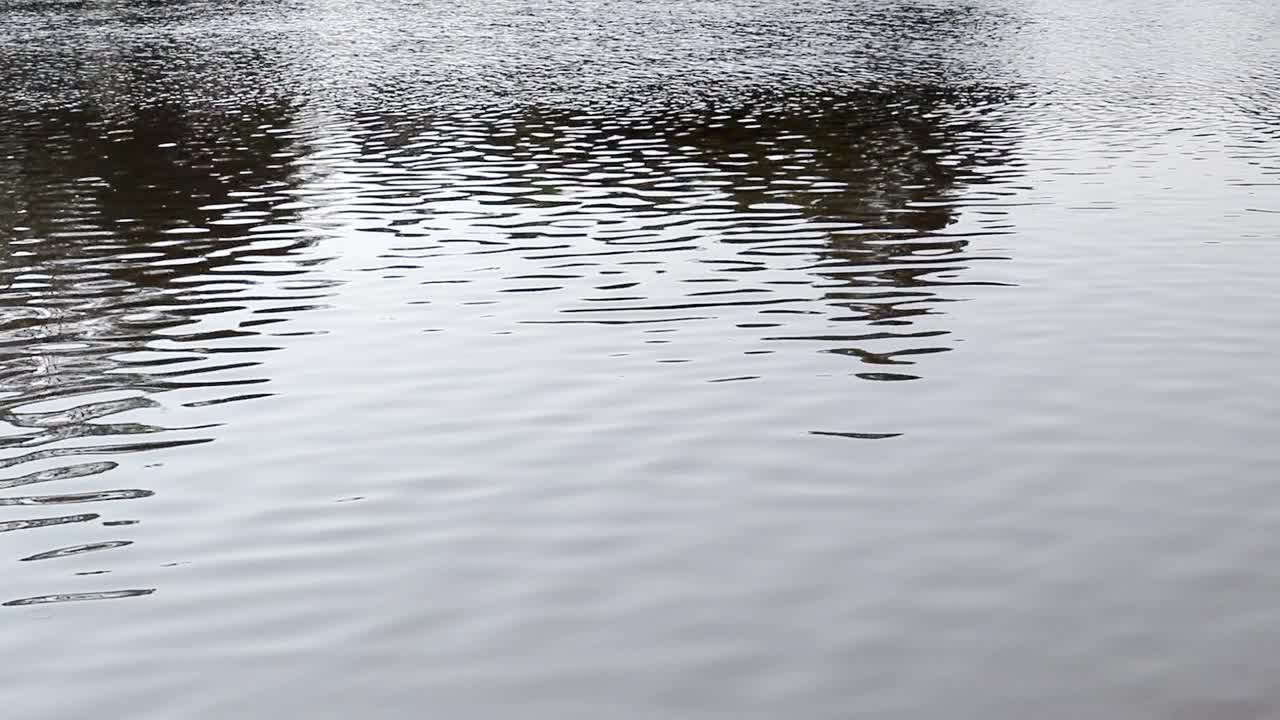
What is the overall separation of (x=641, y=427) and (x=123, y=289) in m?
8.63

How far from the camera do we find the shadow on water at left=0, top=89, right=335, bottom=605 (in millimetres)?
12242

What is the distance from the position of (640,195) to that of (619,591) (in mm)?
15923

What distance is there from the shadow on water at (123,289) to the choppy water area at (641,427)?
8 cm

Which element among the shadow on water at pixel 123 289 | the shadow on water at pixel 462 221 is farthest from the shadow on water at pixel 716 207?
the shadow on water at pixel 123 289

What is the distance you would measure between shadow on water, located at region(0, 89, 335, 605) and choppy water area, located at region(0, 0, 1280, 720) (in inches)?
3.2

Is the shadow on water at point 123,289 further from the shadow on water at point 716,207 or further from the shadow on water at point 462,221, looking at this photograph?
the shadow on water at point 716,207

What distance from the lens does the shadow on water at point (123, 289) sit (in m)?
12.2

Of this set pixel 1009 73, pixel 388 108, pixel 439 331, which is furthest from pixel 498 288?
pixel 1009 73

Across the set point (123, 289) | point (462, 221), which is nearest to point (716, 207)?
point (462, 221)

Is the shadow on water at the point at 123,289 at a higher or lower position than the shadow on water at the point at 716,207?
higher

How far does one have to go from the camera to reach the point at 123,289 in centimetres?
1836

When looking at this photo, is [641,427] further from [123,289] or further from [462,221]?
[462,221]

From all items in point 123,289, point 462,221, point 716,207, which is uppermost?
point 123,289

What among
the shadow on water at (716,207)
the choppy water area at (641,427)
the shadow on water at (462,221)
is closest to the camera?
the choppy water area at (641,427)
